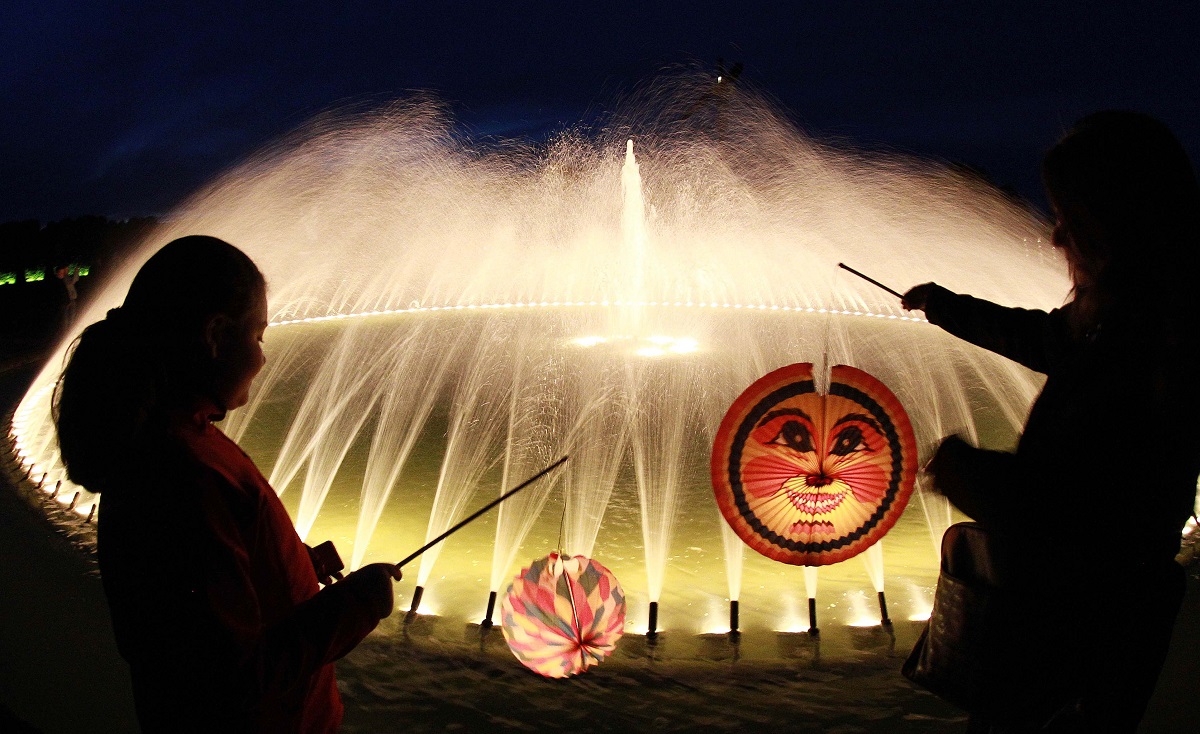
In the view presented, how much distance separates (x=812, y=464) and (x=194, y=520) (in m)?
2.71

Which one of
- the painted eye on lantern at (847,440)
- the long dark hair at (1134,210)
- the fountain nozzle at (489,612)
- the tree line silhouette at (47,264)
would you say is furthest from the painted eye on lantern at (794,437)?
the tree line silhouette at (47,264)

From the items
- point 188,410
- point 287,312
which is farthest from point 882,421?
point 287,312

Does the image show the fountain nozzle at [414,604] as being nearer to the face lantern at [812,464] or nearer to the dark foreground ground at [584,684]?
the dark foreground ground at [584,684]

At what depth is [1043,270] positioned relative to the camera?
62.8 feet

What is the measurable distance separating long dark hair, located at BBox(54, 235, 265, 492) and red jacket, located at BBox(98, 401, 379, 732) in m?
0.07

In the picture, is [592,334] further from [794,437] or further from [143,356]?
[143,356]

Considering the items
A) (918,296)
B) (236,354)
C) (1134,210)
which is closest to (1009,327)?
(918,296)

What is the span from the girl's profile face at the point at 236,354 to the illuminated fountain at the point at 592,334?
2227mm

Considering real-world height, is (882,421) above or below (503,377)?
below

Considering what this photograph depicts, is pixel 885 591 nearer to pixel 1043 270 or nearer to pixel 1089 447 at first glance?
pixel 1089 447

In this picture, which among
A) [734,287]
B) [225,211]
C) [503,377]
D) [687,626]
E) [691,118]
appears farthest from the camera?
[734,287]

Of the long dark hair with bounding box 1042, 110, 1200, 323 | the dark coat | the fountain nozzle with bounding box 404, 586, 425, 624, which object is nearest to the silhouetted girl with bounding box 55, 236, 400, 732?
the dark coat

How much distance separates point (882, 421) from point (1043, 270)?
58.9ft

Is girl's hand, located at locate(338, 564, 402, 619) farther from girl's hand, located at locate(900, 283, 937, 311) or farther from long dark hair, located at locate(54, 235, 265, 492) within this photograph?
girl's hand, located at locate(900, 283, 937, 311)
